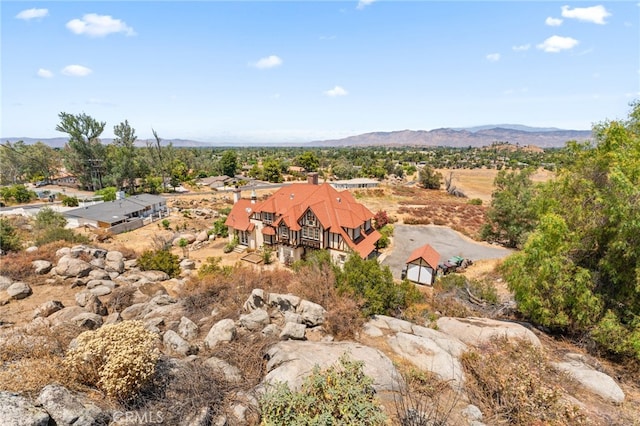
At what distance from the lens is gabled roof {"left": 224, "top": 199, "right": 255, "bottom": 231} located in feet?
107

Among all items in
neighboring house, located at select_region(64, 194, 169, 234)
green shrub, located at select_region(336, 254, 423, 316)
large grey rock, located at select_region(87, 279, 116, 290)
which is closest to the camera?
green shrub, located at select_region(336, 254, 423, 316)

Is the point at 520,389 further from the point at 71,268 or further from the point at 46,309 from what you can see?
the point at 71,268

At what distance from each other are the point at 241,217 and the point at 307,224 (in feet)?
32.3

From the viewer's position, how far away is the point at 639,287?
1102 centimetres

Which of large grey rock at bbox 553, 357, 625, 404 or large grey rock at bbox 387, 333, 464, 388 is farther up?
large grey rock at bbox 387, 333, 464, 388

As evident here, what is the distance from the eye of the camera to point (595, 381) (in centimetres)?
948

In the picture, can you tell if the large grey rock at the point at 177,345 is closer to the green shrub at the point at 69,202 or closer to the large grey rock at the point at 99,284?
the large grey rock at the point at 99,284

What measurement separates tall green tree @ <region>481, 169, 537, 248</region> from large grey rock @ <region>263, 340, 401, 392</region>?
32180 mm

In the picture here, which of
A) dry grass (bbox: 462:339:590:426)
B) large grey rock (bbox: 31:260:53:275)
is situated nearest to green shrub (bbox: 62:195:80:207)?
large grey rock (bbox: 31:260:53:275)

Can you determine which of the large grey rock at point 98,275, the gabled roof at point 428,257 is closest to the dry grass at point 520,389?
the gabled roof at point 428,257

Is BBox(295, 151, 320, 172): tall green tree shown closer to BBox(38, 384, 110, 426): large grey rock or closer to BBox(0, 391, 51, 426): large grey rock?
BBox(38, 384, 110, 426): large grey rock

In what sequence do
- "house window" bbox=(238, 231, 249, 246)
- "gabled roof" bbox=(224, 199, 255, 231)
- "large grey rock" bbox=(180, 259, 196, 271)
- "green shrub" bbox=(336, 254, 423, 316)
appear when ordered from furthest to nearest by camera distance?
"house window" bbox=(238, 231, 249, 246) < "gabled roof" bbox=(224, 199, 255, 231) < "large grey rock" bbox=(180, 259, 196, 271) < "green shrub" bbox=(336, 254, 423, 316)

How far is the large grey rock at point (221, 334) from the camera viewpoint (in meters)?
9.79

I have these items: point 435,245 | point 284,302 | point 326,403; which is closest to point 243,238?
point 284,302
